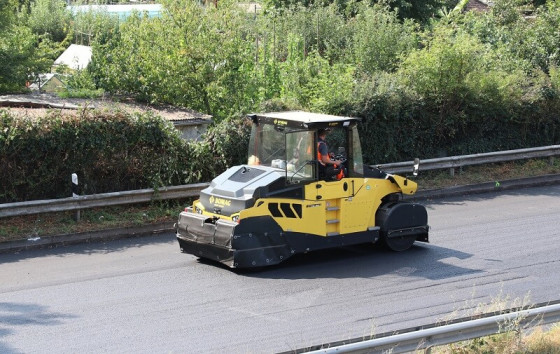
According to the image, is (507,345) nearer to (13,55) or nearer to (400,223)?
(400,223)

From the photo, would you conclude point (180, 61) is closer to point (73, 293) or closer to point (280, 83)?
point (280, 83)

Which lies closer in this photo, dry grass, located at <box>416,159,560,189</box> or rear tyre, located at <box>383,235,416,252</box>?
rear tyre, located at <box>383,235,416,252</box>

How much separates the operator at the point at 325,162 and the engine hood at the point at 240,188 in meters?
0.66

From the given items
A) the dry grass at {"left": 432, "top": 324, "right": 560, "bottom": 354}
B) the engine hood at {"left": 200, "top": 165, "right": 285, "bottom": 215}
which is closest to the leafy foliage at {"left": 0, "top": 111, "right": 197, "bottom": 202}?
the engine hood at {"left": 200, "top": 165, "right": 285, "bottom": 215}

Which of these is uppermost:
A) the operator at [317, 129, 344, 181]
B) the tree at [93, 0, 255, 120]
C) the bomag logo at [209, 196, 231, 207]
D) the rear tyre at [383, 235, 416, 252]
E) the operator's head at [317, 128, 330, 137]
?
the tree at [93, 0, 255, 120]

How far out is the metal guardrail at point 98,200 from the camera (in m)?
15.3

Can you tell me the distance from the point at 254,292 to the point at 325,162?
2680 millimetres

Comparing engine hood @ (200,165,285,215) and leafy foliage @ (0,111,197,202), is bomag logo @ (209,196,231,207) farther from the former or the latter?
leafy foliage @ (0,111,197,202)

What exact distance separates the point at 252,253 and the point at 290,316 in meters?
1.95

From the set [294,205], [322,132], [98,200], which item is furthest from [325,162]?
[98,200]

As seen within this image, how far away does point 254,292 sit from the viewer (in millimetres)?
12133

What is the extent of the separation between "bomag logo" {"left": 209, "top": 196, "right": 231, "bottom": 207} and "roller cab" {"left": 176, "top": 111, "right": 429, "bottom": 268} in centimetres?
2

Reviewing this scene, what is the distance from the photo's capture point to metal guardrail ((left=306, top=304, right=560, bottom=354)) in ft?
27.0

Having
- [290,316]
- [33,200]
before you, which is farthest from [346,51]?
[290,316]
